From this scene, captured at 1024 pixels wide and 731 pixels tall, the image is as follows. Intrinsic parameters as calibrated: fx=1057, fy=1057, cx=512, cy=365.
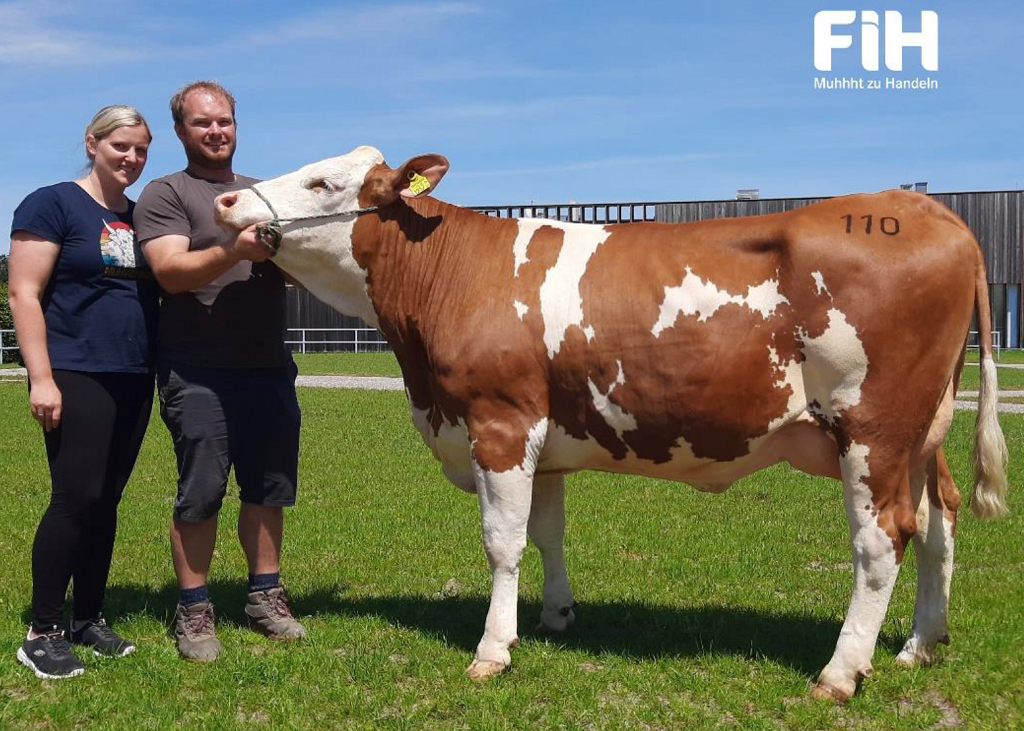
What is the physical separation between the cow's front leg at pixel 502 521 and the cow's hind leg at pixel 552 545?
58 cm

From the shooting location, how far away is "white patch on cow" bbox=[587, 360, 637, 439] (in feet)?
15.7

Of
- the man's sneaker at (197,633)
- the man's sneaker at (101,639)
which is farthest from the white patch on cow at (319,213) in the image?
the man's sneaker at (101,639)

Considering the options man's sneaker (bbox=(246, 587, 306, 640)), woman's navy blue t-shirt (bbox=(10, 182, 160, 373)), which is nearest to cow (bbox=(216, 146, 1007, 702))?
woman's navy blue t-shirt (bbox=(10, 182, 160, 373))

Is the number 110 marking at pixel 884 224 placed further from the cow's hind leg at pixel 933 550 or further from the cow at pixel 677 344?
the cow's hind leg at pixel 933 550

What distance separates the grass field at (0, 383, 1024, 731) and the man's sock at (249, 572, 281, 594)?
0.82 feet

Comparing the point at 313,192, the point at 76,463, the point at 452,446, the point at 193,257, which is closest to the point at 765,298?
the point at 452,446

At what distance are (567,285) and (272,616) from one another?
7.67ft

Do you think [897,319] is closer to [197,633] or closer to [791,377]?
[791,377]

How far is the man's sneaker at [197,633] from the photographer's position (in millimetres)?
5129

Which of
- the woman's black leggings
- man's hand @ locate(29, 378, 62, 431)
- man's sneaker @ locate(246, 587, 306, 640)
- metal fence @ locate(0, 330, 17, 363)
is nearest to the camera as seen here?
man's hand @ locate(29, 378, 62, 431)

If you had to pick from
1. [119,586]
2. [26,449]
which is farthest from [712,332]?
[26,449]

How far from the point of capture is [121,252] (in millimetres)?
A: 5016

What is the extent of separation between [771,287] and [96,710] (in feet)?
11.2

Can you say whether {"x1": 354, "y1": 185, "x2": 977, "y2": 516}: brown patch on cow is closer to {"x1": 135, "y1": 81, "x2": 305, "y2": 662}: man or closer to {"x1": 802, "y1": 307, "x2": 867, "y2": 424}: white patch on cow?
{"x1": 802, "y1": 307, "x2": 867, "y2": 424}: white patch on cow
